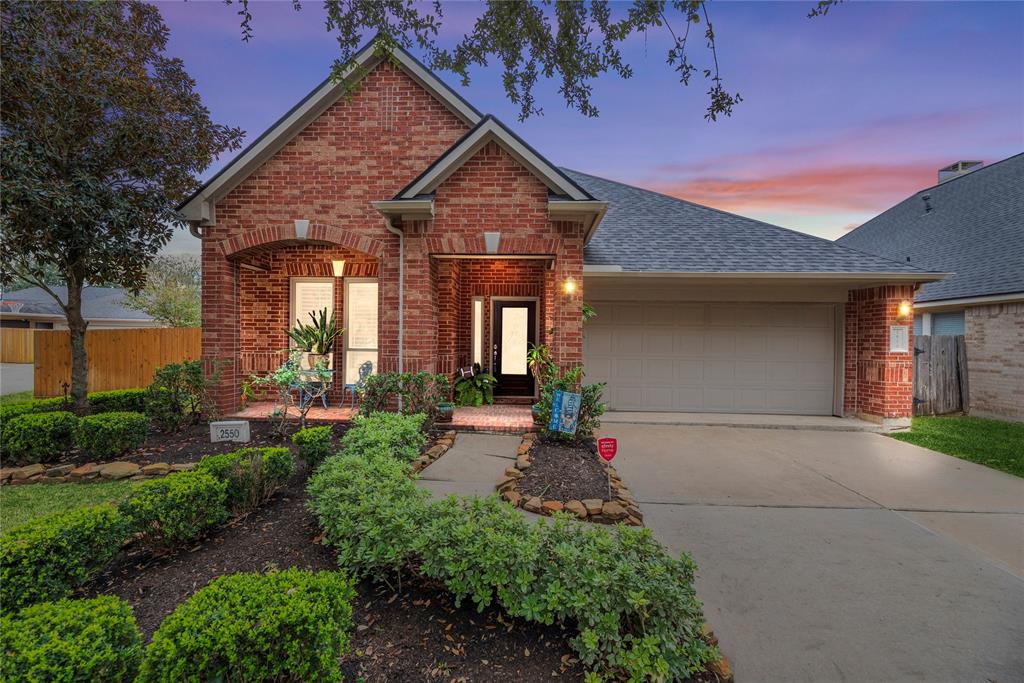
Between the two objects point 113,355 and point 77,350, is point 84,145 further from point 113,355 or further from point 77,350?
point 113,355

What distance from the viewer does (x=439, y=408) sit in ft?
22.5

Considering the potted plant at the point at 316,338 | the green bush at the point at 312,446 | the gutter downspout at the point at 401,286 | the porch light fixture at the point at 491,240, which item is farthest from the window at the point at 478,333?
the green bush at the point at 312,446

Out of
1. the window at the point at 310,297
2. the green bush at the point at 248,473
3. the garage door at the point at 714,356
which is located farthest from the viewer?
the garage door at the point at 714,356

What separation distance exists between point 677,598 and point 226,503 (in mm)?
3632

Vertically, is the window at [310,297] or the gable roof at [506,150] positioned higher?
the gable roof at [506,150]

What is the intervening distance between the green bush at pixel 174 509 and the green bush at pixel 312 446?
4.03 feet

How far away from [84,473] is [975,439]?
13.5 m

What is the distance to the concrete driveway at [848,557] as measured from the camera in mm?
2377

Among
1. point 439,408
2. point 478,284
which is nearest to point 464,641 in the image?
point 439,408

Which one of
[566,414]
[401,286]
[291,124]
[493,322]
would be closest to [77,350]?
[291,124]

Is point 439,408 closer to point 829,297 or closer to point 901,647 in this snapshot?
point 901,647

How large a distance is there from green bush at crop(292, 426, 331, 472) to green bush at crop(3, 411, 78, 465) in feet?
11.0

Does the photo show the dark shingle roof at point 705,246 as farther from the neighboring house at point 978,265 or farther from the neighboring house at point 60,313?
the neighboring house at point 60,313

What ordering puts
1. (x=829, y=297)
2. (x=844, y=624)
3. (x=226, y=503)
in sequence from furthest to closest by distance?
(x=829, y=297) → (x=226, y=503) → (x=844, y=624)
